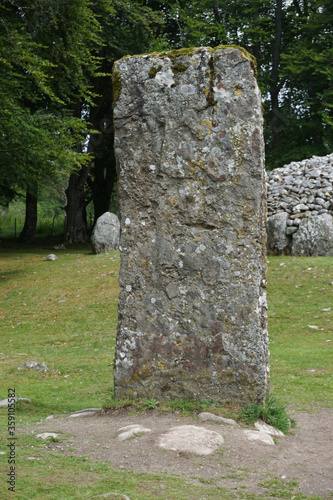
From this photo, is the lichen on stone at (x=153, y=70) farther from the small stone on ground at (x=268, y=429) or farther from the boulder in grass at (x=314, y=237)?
the boulder in grass at (x=314, y=237)

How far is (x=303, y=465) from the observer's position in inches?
194

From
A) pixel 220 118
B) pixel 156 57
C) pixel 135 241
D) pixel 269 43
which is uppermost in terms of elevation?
pixel 269 43

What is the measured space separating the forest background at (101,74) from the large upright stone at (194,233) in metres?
12.7

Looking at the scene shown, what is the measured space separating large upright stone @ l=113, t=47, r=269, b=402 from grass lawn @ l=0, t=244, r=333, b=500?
1039 mm

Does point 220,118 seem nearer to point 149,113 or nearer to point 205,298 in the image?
point 149,113

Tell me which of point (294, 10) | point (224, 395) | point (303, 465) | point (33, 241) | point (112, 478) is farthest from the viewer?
point (294, 10)

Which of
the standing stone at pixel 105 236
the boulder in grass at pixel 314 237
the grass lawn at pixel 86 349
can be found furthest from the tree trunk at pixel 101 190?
the boulder in grass at pixel 314 237

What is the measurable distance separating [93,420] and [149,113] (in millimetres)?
3550

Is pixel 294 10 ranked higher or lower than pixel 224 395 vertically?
higher

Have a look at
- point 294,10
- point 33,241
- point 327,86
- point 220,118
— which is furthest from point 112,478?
point 294,10

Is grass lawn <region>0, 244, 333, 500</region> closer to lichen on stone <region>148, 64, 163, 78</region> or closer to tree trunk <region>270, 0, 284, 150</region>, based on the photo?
lichen on stone <region>148, 64, 163, 78</region>

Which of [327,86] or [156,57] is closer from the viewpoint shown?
[156,57]

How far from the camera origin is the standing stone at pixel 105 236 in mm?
23281

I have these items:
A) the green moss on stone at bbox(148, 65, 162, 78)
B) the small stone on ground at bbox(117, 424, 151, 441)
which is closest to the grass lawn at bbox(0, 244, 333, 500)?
the small stone on ground at bbox(117, 424, 151, 441)
